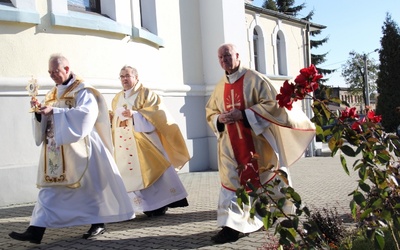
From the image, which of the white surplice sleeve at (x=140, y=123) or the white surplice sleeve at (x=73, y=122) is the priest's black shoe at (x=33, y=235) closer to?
the white surplice sleeve at (x=73, y=122)

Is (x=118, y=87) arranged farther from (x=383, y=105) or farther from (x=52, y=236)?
(x=383, y=105)

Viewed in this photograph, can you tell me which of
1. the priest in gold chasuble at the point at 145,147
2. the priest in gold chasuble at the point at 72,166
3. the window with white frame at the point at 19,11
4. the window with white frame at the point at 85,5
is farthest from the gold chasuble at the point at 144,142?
the window with white frame at the point at 85,5

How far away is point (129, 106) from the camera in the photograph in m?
6.86

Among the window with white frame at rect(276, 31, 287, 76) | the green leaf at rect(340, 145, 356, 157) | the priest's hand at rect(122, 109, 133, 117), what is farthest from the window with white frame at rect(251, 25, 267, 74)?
the green leaf at rect(340, 145, 356, 157)

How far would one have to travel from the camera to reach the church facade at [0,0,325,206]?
26.9ft

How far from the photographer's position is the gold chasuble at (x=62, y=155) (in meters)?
5.37

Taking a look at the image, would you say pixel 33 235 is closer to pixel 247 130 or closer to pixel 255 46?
pixel 247 130

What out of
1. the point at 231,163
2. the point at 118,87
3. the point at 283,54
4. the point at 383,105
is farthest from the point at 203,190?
the point at 383,105

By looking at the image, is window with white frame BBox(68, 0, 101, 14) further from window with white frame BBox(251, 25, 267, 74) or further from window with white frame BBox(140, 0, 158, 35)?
window with white frame BBox(251, 25, 267, 74)

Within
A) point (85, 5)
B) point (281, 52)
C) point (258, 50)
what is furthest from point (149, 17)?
point (281, 52)

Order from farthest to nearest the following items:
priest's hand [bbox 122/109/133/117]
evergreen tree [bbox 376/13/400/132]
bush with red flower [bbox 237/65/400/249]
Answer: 1. evergreen tree [bbox 376/13/400/132]
2. priest's hand [bbox 122/109/133/117]
3. bush with red flower [bbox 237/65/400/249]

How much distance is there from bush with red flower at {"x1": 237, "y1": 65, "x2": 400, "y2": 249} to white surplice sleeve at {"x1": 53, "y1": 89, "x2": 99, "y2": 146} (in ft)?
9.12

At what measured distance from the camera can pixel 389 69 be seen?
78.7 feet

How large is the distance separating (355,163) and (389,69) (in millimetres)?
22776
